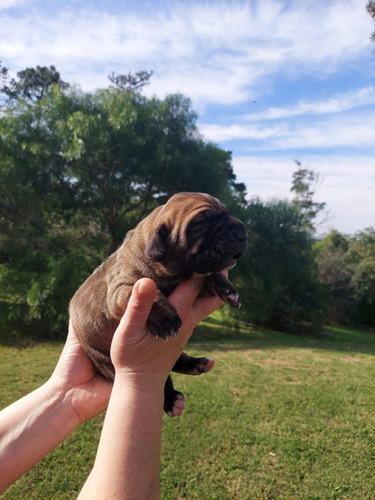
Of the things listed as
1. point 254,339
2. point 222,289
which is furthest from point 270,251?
point 222,289

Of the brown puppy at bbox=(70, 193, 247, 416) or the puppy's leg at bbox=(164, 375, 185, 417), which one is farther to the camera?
the puppy's leg at bbox=(164, 375, 185, 417)

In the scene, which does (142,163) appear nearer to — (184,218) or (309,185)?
(184,218)

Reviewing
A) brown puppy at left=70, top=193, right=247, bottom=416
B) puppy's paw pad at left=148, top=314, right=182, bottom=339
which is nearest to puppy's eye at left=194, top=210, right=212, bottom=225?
brown puppy at left=70, top=193, right=247, bottom=416

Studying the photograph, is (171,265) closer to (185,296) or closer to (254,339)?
(185,296)

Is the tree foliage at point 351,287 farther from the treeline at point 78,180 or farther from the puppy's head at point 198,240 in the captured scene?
the puppy's head at point 198,240

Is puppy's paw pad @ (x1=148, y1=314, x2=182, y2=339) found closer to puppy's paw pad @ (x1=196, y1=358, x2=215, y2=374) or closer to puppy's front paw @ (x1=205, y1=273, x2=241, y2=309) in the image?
puppy's front paw @ (x1=205, y1=273, x2=241, y2=309)

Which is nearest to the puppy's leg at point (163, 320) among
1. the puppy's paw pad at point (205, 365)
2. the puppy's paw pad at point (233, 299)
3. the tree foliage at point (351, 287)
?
the puppy's paw pad at point (233, 299)
